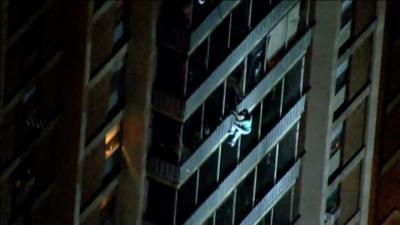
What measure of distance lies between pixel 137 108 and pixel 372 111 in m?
7.35

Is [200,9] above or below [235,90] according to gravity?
above

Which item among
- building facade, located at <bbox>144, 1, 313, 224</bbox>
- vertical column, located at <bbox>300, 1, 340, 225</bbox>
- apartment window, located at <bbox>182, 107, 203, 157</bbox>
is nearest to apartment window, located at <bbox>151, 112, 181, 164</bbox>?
building facade, located at <bbox>144, 1, 313, 224</bbox>

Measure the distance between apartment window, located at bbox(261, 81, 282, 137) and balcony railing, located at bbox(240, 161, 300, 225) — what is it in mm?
1483

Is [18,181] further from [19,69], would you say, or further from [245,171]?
[245,171]

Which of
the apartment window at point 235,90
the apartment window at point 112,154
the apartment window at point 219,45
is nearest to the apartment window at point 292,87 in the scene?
the apartment window at point 235,90

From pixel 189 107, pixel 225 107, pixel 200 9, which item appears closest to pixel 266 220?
pixel 225 107

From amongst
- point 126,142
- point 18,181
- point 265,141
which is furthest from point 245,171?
point 18,181

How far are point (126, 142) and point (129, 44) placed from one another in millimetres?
2749

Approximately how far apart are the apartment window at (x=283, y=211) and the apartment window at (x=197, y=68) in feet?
17.2

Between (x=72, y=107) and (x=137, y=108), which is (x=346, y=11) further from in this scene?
(x=72, y=107)

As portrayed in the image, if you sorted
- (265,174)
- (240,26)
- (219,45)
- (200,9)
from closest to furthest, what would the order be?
(200,9) < (219,45) < (240,26) < (265,174)

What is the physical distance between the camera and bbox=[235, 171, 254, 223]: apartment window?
43.1 meters

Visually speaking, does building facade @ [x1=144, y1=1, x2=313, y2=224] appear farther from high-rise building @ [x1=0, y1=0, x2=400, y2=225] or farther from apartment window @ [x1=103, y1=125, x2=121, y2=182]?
apartment window @ [x1=103, y1=125, x2=121, y2=182]

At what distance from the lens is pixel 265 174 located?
1711 inches
